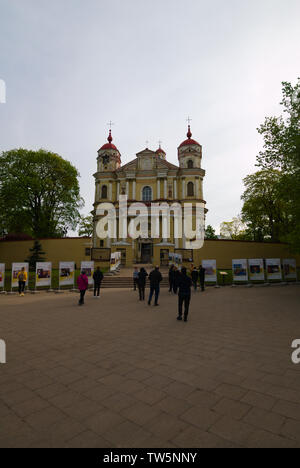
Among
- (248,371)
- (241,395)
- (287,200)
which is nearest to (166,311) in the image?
(248,371)

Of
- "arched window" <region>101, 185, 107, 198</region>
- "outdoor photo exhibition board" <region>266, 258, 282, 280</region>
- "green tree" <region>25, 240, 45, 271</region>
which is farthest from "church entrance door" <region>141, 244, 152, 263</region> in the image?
"outdoor photo exhibition board" <region>266, 258, 282, 280</region>

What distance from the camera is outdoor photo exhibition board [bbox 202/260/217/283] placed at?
1551cm

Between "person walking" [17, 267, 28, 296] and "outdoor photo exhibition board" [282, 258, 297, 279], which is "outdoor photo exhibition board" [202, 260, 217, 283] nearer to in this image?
"outdoor photo exhibition board" [282, 258, 297, 279]

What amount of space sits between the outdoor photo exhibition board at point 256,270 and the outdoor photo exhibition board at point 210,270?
8.55 feet

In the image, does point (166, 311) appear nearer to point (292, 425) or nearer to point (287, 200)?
point (292, 425)

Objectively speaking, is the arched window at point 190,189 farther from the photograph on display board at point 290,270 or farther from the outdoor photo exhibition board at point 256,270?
the outdoor photo exhibition board at point 256,270

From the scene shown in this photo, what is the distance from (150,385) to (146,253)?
29.9 metres

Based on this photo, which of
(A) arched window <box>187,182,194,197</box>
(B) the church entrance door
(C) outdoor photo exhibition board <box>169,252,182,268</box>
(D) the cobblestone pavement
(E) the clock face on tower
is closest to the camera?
(D) the cobblestone pavement

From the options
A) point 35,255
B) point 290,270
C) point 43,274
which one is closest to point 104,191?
point 35,255

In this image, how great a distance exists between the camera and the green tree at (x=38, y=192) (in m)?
26.3

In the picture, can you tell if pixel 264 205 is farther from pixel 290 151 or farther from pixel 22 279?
pixel 22 279

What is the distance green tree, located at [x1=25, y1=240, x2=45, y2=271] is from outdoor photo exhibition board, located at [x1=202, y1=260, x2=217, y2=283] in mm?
16708

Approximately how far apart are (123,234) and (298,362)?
29928 mm

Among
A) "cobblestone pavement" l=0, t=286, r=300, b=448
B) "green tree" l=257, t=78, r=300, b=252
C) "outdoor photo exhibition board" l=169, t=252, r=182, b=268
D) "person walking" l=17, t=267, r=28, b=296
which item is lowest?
"cobblestone pavement" l=0, t=286, r=300, b=448
